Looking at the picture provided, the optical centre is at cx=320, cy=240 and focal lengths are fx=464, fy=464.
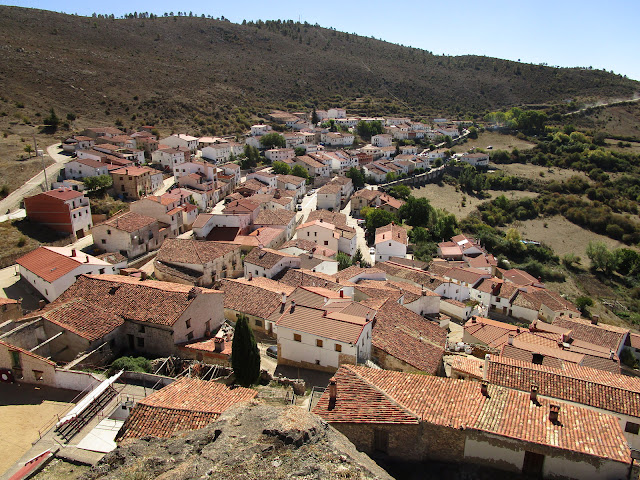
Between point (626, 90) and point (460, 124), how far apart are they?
2661 inches

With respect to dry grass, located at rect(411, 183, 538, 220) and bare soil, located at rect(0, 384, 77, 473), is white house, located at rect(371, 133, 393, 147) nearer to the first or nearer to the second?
dry grass, located at rect(411, 183, 538, 220)

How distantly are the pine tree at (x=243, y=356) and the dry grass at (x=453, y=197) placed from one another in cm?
6349

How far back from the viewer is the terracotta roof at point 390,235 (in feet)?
168

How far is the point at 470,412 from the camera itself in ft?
42.6

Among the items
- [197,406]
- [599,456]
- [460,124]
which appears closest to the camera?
[599,456]

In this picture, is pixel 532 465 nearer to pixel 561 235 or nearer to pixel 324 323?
pixel 324 323

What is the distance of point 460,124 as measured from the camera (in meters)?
127

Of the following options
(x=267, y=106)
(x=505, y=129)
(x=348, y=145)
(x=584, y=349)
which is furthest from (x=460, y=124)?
(x=584, y=349)

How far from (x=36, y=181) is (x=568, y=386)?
50.0m

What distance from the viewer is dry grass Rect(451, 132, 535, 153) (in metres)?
114

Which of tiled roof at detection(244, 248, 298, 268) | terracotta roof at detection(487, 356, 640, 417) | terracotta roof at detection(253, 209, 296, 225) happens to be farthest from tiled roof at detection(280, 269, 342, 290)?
terracotta roof at detection(487, 356, 640, 417)

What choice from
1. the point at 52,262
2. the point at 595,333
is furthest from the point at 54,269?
the point at 595,333

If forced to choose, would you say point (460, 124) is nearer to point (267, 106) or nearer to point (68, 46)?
point (267, 106)

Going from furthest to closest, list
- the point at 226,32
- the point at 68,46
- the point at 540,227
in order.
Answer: the point at 226,32 → the point at 68,46 → the point at 540,227
